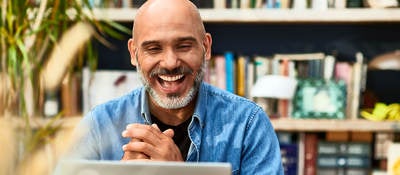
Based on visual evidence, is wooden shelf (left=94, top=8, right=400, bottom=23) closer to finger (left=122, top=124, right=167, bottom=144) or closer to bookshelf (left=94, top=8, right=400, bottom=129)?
bookshelf (left=94, top=8, right=400, bottom=129)

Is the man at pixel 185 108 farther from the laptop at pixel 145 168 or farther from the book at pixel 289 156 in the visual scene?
the book at pixel 289 156

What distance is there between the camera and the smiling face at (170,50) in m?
1.31

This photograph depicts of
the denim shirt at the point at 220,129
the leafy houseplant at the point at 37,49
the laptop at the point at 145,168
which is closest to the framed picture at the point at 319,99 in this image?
the leafy houseplant at the point at 37,49

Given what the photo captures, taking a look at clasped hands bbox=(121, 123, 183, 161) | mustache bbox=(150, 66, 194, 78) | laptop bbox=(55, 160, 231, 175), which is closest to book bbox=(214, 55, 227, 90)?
mustache bbox=(150, 66, 194, 78)

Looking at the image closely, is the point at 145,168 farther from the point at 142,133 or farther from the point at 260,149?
the point at 260,149

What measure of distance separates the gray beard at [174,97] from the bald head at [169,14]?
11cm

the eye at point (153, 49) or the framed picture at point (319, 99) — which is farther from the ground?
the eye at point (153, 49)

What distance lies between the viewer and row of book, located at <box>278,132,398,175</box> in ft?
9.45

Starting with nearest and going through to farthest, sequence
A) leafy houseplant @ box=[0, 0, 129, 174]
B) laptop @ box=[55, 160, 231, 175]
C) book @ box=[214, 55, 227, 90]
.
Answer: leafy houseplant @ box=[0, 0, 129, 174], laptop @ box=[55, 160, 231, 175], book @ box=[214, 55, 227, 90]

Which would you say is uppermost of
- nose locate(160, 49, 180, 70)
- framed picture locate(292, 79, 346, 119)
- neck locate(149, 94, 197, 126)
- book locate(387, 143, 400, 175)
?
nose locate(160, 49, 180, 70)

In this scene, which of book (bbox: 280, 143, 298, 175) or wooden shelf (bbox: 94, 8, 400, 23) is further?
book (bbox: 280, 143, 298, 175)

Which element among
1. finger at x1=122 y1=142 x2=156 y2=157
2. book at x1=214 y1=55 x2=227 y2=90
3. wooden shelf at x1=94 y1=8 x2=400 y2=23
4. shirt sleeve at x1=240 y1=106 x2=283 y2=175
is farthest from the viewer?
book at x1=214 y1=55 x2=227 y2=90

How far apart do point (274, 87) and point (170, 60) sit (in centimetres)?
153

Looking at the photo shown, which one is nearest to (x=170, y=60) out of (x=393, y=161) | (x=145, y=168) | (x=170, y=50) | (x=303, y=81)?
(x=170, y=50)
